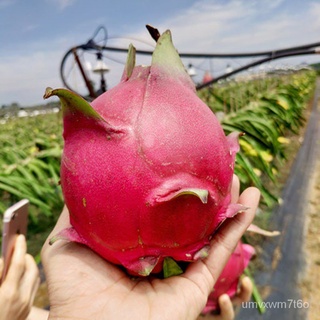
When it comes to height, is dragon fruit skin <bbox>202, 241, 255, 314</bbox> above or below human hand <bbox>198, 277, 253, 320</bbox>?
above

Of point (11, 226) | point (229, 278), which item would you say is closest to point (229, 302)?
point (229, 278)

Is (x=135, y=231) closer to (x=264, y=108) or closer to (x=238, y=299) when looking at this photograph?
(x=238, y=299)

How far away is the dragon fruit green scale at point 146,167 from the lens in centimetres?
45

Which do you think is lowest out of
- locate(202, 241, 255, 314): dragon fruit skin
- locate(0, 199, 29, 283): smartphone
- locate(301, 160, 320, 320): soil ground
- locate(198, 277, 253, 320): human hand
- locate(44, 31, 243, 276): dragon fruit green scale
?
locate(301, 160, 320, 320): soil ground

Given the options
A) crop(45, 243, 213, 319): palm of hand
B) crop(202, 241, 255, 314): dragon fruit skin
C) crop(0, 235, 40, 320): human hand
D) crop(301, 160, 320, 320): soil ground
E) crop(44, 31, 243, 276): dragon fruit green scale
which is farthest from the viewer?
crop(301, 160, 320, 320): soil ground

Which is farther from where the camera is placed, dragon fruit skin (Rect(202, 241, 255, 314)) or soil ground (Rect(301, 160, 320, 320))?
soil ground (Rect(301, 160, 320, 320))

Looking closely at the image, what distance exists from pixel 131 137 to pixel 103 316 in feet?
0.91

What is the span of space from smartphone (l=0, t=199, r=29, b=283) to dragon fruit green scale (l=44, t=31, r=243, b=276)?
0.49 meters

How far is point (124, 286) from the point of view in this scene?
1.99ft

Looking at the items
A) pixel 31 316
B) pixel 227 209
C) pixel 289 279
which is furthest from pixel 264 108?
pixel 227 209

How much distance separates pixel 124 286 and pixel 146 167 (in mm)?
249

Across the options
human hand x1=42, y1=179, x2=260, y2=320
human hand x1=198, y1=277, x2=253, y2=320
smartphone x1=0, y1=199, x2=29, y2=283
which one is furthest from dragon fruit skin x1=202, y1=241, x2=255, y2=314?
smartphone x1=0, y1=199, x2=29, y2=283

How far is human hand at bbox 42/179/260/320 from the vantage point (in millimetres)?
577

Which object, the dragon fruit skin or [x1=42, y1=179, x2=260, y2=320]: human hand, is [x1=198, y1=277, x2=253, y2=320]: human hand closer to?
the dragon fruit skin
